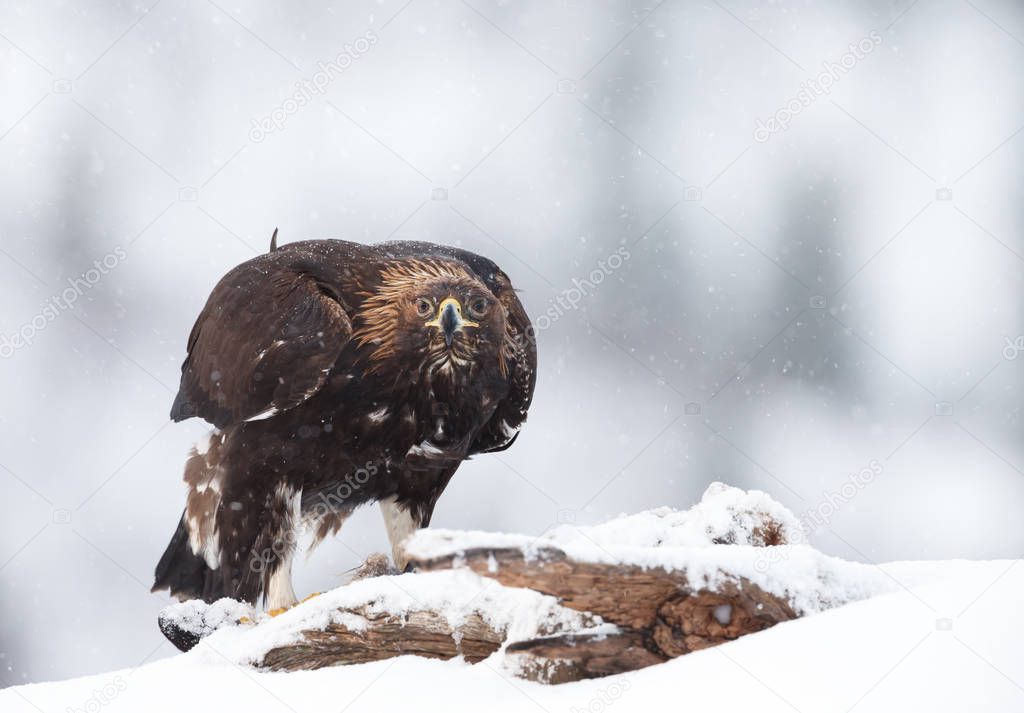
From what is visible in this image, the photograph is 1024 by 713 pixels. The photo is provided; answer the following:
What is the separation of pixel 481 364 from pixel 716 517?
147 centimetres

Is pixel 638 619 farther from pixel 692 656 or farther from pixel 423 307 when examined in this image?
pixel 423 307

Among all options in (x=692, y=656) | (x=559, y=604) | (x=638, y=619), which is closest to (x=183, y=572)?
(x=559, y=604)

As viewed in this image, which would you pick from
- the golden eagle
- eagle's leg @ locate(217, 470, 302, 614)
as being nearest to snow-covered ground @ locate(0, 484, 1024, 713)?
eagle's leg @ locate(217, 470, 302, 614)

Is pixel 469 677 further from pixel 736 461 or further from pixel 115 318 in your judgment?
pixel 115 318

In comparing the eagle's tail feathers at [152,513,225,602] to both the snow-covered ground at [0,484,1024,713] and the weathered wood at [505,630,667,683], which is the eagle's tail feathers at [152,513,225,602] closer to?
the snow-covered ground at [0,484,1024,713]

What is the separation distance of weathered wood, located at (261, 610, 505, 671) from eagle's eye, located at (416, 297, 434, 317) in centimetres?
175

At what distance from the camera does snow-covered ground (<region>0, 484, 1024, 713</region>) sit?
2.64 metres

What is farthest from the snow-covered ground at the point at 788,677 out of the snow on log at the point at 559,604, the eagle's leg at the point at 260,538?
the eagle's leg at the point at 260,538

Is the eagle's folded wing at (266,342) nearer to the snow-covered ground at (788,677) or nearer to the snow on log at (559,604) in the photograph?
the snow on log at (559,604)

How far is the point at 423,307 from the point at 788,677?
3086mm

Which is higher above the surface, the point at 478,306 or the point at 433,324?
the point at 478,306

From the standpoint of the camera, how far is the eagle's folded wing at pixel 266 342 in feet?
17.8

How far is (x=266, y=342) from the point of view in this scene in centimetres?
557

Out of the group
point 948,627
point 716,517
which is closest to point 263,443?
point 716,517
